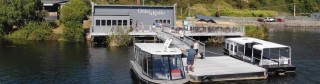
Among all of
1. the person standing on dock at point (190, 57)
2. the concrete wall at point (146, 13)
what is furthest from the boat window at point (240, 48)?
the concrete wall at point (146, 13)

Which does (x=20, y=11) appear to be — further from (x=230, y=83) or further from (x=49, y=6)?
(x=230, y=83)

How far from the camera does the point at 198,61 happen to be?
38781 mm

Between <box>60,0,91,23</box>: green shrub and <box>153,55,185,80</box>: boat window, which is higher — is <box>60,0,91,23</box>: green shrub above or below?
above

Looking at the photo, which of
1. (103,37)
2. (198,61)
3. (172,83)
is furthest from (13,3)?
(172,83)

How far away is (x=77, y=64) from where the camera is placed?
42125 mm

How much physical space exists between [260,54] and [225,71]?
694 centimetres

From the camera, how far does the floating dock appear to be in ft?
107

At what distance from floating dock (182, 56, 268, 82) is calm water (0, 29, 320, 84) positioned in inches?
32.6

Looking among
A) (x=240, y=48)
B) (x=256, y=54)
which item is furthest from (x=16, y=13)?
(x=256, y=54)

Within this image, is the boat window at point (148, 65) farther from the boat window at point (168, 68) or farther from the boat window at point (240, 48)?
the boat window at point (240, 48)

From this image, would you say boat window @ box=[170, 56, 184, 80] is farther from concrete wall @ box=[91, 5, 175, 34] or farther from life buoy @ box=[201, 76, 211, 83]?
concrete wall @ box=[91, 5, 175, 34]

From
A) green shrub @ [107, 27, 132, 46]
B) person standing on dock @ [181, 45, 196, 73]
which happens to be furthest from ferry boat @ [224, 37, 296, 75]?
green shrub @ [107, 27, 132, 46]

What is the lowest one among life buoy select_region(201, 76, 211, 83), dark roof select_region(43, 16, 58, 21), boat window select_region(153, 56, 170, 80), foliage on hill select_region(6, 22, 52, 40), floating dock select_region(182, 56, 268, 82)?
life buoy select_region(201, 76, 211, 83)

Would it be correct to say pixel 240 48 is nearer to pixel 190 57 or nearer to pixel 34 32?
pixel 190 57
